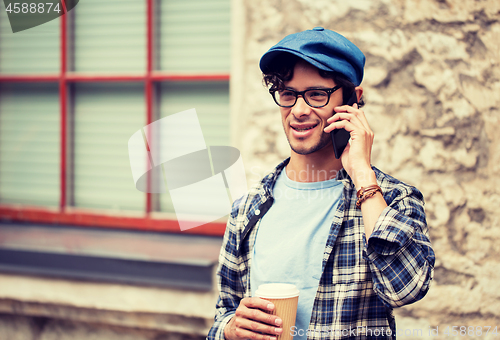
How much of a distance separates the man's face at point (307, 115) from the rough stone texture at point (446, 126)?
41.2 inches

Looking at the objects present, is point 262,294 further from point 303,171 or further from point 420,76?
point 420,76

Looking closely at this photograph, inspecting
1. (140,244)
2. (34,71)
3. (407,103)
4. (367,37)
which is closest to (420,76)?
(407,103)

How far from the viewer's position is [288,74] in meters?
1.58

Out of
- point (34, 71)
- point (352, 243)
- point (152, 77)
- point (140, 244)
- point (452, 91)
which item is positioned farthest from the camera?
point (34, 71)

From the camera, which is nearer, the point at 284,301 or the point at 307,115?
the point at 284,301

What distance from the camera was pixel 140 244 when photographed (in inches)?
115

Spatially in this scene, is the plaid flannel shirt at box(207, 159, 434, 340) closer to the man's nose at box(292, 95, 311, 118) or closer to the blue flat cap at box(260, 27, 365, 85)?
the man's nose at box(292, 95, 311, 118)

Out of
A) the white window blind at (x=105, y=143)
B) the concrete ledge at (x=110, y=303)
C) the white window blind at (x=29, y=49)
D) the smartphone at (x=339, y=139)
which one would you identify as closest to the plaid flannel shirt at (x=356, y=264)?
the smartphone at (x=339, y=139)

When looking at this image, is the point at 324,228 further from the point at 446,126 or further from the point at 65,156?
the point at 65,156

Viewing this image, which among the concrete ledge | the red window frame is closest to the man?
the concrete ledge

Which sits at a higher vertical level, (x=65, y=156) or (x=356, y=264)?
(x=65, y=156)

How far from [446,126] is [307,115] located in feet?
4.35

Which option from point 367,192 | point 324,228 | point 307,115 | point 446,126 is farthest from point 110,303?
point 446,126

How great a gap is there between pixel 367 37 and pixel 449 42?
0.49 m
